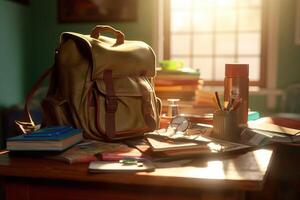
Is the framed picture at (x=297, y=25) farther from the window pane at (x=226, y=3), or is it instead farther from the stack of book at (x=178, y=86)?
the stack of book at (x=178, y=86)

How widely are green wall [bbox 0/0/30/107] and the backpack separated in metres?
2.00

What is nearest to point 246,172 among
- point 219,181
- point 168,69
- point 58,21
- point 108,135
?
point 219,181

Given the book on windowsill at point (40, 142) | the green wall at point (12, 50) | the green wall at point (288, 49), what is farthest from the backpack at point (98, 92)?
the green wall at point (288, 49)

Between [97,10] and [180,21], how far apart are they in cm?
70

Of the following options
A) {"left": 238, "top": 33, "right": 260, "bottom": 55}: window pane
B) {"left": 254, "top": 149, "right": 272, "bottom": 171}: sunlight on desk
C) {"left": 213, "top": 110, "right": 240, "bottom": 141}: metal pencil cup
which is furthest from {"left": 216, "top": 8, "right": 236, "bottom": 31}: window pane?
{"left": 254, "top": 149, "right": 272, "bottom": 171}: sunlight on desk

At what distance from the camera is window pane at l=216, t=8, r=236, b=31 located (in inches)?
137

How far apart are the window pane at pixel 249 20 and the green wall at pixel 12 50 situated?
179cm

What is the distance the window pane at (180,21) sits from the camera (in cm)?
356

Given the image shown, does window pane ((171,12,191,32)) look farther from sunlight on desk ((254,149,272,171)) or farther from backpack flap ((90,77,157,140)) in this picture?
sunlight on desk ((254,149,272,171))

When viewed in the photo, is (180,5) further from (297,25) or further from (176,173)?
(176,173)

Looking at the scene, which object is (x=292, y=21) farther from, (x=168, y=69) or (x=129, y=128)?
(x=129, y=128)

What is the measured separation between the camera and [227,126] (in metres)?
1.22

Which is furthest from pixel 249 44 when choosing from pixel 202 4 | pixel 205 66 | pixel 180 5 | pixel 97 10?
pixel 97 10

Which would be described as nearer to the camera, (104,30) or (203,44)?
(104,30)
